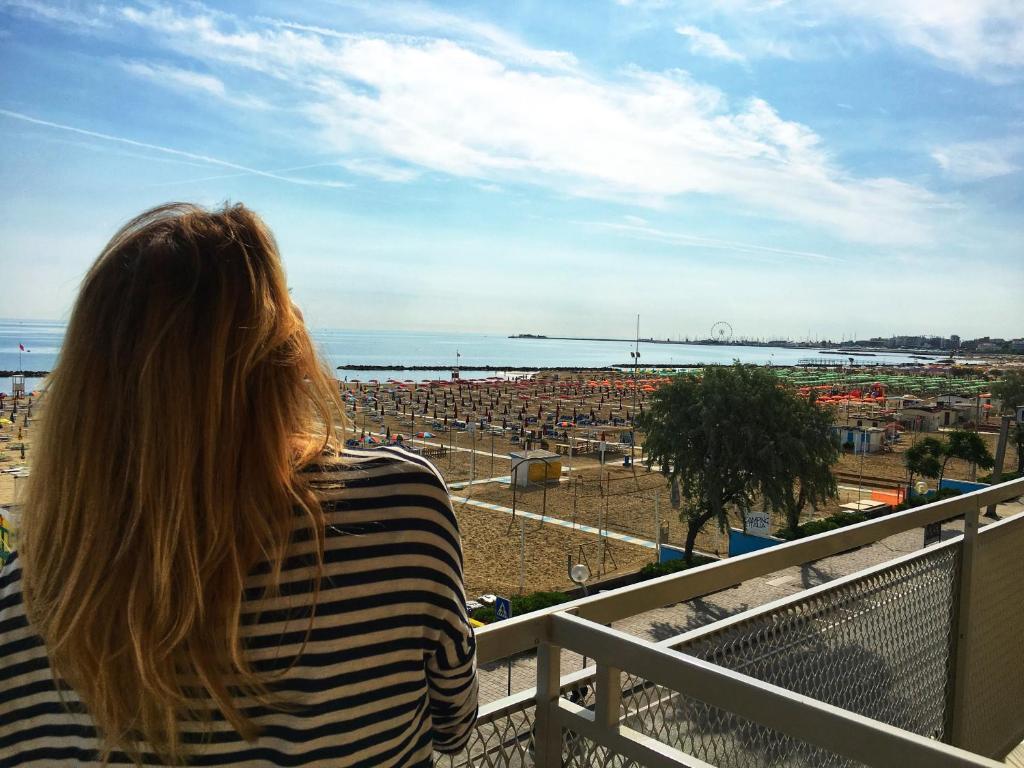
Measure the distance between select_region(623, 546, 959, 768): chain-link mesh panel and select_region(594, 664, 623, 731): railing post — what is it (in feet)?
0.21

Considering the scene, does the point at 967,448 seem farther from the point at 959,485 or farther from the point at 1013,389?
the point at 1013,389

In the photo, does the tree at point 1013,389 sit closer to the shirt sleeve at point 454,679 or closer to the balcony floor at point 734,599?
the balcony floor at point 734,599

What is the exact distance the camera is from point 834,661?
1.83 m

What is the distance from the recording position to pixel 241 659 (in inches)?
32.8

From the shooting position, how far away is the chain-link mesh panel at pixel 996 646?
2.46 metres

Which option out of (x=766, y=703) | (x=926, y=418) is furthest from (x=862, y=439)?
(x=766, y=703)

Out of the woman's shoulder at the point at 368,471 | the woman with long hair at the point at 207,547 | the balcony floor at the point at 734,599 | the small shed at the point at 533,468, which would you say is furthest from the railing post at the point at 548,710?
the small shed at the point at 533,468

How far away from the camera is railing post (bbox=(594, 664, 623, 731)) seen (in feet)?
4.18

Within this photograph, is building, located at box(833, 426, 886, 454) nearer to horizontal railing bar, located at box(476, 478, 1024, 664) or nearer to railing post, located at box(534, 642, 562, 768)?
horizontal railing bar, located at box(476, 478, 1024, 664)

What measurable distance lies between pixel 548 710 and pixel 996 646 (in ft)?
6.62

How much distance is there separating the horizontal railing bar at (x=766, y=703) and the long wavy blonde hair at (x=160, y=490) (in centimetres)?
58

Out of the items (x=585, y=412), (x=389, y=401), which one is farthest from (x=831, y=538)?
(x=389, y=401)

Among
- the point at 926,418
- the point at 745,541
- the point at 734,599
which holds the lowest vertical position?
the point at 734,599

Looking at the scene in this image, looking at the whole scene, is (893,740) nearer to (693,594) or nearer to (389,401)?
(693,594)
